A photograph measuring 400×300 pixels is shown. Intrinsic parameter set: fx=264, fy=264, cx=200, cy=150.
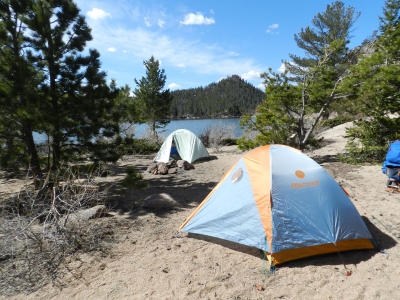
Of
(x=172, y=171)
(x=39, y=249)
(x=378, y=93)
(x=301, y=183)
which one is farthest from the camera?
(x=172, y=171)

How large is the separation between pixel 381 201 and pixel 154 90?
62.8 ft

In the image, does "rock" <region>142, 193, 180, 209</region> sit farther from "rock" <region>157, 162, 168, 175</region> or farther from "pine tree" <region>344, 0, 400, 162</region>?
"pine tree" <region>344, 0, 400, 162</region>

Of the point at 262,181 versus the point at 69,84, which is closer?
the point at 262,181

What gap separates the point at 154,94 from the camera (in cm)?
2233

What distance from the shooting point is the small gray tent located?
12.4 metres

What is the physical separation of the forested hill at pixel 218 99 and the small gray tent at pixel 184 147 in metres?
61.5

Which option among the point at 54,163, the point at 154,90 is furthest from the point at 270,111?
the point at 154,90

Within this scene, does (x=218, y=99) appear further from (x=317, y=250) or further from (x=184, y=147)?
(x=317, y=250)

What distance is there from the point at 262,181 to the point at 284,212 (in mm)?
583

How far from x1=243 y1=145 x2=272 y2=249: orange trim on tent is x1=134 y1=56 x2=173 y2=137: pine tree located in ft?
58.0

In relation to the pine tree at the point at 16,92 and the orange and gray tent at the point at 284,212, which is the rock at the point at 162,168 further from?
the orange and gray tent at the point at 284,212

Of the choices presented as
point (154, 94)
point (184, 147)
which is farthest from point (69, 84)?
point (154, 94)

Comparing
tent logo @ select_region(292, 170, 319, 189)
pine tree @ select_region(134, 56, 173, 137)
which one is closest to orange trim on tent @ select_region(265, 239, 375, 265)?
tent logo @ select_region(292, 170, 319, 189)

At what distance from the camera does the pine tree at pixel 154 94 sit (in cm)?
2198
